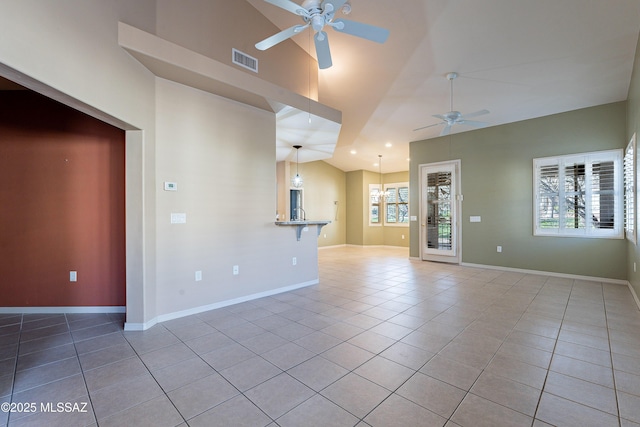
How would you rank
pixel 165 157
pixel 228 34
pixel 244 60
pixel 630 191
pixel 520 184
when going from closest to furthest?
1. pixel 165 157
2. pixel 228 34
3. pixel 244 60
4. pixel 630 191
5. pixel 520 184

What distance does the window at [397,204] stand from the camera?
10.4 meters

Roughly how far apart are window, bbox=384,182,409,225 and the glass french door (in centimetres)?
307

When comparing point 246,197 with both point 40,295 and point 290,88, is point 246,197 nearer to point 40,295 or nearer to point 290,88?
point 290,88

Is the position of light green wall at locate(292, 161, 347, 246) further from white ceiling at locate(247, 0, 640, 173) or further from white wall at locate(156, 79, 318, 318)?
white wall at locate(156, 79, 318, 318)

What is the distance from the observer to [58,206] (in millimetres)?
3547

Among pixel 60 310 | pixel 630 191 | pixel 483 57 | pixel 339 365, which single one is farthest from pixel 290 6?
pixel 630 191

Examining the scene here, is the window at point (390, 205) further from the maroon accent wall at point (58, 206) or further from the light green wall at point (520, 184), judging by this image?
the maroon accent wall at point (58, 206)

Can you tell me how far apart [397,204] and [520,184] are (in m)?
4.89

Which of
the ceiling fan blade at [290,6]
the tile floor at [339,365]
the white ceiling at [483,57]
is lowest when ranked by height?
the tile floor at [339,365]

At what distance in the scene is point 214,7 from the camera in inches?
131

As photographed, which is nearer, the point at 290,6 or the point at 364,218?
the point at 290,6

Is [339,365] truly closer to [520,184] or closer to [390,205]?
[520,184]

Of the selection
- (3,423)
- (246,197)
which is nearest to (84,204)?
(246,197)

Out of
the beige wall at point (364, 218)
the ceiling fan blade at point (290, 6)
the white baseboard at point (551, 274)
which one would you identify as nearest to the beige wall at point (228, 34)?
the ceiling fan blade at point (290, 6)
